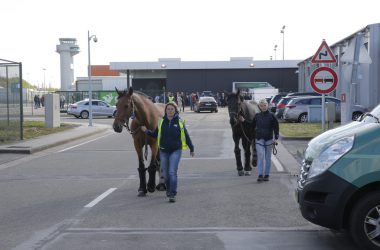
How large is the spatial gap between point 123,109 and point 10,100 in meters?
13.8

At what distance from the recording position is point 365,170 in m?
5.62

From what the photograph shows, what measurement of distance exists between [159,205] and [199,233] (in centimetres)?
202

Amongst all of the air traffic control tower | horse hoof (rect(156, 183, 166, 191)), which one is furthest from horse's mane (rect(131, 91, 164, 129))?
the air traffic control tower

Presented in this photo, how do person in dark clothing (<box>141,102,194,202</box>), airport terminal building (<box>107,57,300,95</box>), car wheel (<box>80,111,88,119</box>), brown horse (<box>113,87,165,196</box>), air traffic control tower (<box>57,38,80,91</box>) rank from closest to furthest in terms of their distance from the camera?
person in dark clothing (<box>141,102,194,202</box>), brown horse (<box>113,87,165,196</box>), car wheel (<box>80,111,88,119</box>), airport terminal building (<box>107,57,300,95</box>), air traffic control tower (<box>57,38,80,91</box>)

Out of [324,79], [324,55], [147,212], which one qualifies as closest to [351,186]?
[147,212]

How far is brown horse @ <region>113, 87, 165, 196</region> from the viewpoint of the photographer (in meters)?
9.25

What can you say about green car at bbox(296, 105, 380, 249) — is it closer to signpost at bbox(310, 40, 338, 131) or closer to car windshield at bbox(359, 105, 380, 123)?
car windshield at bbox(359, 105, 380, 123)

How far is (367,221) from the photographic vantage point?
5.75 metres

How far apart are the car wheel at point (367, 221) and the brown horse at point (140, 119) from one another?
4.55 m

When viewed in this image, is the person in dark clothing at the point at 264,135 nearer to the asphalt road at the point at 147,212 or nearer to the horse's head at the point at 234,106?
the asphalt road at the point at 147,212

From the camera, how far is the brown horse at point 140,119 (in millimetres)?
9250

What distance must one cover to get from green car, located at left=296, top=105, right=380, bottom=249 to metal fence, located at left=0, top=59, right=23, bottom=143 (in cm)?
1711

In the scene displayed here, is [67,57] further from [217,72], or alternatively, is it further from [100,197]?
[100,197]

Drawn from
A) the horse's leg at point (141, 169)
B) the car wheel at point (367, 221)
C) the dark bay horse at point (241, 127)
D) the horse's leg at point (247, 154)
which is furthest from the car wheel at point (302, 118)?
the car wheel at point (367, 221)
